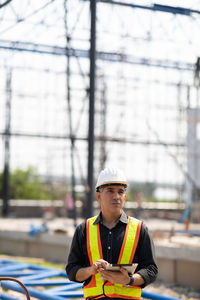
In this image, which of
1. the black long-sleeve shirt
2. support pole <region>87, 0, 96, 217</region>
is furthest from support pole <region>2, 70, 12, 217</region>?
the black long-sleeve shirt

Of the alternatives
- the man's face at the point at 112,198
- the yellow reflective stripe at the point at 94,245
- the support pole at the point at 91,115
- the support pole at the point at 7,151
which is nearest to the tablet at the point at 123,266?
the yellow reflective stripe at the point at 94,245

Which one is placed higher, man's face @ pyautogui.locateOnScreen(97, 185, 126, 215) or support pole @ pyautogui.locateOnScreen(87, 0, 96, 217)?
support pole @ pyautogui.locateOnScreen(87, 0, 96, 217)

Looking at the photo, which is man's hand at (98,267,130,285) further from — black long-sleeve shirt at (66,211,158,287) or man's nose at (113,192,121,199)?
man's nose at (113,192,121,199)

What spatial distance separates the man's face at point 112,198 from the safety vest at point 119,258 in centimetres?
14

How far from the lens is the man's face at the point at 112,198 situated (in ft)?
11.0

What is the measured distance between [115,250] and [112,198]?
33 centimetres

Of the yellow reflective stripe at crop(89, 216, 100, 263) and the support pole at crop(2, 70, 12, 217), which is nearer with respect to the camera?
the yellow reflective stripe at crop(89, 216, 100, 263)

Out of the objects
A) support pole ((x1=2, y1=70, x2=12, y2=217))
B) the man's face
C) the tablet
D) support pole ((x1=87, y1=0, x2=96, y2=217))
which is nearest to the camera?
the tablet

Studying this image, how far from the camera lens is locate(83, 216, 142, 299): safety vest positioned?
131 inches

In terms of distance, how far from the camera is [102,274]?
3107mm

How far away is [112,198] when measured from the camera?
3.35 meters

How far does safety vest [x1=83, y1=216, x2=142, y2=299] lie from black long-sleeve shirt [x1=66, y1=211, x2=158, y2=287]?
0.09 ft

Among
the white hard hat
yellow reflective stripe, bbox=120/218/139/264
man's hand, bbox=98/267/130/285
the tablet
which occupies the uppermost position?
the white hard hat

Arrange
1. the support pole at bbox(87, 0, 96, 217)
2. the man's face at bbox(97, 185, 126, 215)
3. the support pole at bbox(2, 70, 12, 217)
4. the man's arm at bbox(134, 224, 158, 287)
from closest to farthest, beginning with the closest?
1. the man's arm at bbox(134, 224, 158, 287)
2. the man's face at bbox(97, 185, 126, 215)
3. the support pole at bbox(87, 0, 96, 217)
4. the support pole at bbox(2, 70, 12, 217)
